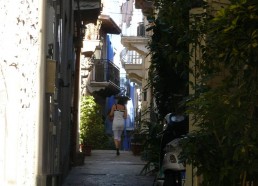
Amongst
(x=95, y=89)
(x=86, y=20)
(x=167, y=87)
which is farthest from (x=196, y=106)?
(x=95, y=89)

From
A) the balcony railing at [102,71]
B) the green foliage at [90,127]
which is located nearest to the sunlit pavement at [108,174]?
the green foliage at [90,127]

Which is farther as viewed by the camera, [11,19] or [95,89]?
[95,89]

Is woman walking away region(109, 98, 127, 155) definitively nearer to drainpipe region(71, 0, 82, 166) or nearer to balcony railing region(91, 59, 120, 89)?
drainpipe region(71, 0, 82, 166)

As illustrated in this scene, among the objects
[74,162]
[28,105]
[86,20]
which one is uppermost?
[86,20]

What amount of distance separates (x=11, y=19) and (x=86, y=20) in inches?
472

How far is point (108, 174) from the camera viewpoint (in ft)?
39.1

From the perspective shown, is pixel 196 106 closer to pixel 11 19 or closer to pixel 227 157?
pixel 227 157

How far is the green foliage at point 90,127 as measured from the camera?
1781 cm

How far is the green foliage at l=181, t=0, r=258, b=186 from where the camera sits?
12.9ft

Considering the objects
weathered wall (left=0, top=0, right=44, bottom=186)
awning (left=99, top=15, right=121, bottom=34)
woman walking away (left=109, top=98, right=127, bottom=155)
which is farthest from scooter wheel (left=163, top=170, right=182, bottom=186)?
awning (left=99, top=15, right=121, bottom=34)

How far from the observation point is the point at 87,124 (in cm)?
1830

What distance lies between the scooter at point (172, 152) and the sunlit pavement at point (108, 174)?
9.21 feet

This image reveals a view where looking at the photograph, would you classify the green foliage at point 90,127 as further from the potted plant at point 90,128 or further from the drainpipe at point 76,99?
the drainpipe at point 76,99

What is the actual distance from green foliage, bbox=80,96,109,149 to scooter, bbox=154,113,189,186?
32.1ft
